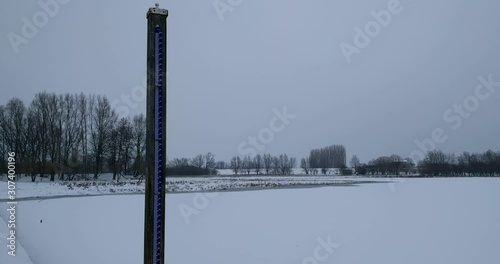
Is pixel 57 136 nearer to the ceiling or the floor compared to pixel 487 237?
nearer to the ceiling

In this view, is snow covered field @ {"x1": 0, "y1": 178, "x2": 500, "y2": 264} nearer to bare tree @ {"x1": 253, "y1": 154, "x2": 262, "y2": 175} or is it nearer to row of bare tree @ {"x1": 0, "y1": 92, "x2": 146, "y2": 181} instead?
row of bare tree @ {"x1": 0, "y1": 92, "x2": 146, "y2": 181}

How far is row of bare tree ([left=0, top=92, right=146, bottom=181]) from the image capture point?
4384cm

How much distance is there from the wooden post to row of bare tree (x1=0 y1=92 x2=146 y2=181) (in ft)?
134

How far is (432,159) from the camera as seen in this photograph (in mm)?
92938

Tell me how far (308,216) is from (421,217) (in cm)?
412

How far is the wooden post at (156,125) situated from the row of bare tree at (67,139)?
4091 cm

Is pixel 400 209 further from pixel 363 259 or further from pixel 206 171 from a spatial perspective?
pixel 206 171

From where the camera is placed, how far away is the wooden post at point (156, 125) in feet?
7.89

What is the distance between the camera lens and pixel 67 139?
51219 millimetres

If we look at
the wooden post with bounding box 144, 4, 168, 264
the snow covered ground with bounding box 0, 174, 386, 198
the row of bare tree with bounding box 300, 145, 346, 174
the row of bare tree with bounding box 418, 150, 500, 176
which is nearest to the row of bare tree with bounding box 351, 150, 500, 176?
the row of bare tree with bounding box 418, 150, 500, 176

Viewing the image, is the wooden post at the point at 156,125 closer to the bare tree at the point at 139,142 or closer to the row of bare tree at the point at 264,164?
the bare tree at the point at 139,142

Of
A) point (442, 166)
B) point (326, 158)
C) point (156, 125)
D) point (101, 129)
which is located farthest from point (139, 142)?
point (326, 158)

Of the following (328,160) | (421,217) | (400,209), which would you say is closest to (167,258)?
(421,217)

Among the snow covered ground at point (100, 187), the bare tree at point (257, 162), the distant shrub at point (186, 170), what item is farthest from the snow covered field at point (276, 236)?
the bare tree at point (257, 162)
